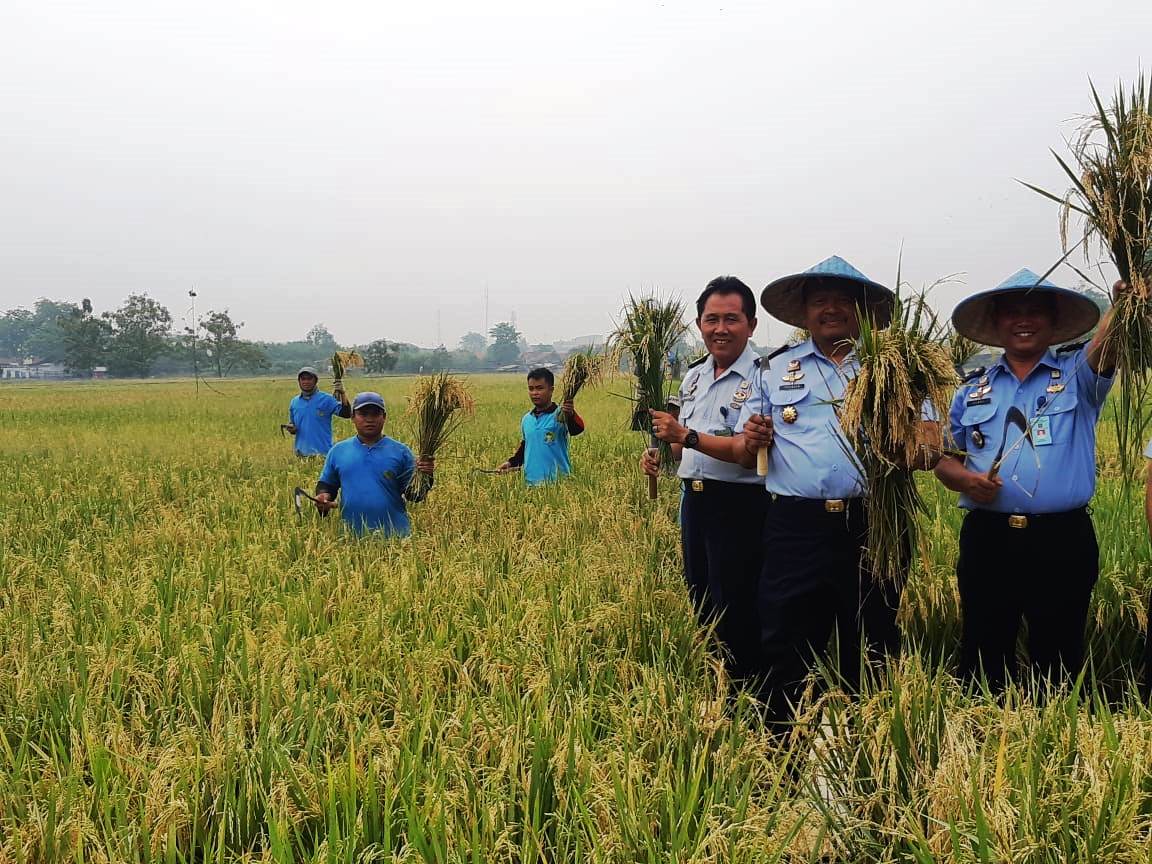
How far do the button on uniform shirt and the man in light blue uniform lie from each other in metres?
2.70

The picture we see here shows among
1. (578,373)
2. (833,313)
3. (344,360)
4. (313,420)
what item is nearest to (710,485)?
(833,313)

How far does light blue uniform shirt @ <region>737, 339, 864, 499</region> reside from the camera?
2.42 metres

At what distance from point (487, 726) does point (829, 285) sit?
2025 millimetres

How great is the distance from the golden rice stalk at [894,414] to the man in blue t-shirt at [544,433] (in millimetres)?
3367

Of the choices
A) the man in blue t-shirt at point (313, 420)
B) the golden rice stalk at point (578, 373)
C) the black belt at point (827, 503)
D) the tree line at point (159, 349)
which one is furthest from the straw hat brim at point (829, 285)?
the tree line at point (159, 349)

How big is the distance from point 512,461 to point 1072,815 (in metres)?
4.80

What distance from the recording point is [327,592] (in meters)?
3.29

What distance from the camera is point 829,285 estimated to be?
2.57m

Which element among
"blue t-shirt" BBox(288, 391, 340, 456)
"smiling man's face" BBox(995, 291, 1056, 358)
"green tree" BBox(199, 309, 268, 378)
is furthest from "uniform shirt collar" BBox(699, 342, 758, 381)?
"green tree" BBox(199, 309, 268, 378)

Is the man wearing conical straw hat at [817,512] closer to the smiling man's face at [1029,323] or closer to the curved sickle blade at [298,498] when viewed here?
the smiling man's face at [1029,323]

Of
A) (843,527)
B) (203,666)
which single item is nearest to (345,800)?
(203,666)

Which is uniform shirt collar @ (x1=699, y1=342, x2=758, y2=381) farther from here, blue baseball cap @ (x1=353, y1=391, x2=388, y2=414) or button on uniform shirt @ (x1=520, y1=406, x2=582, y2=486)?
button on uniform shirt @ (x1=520, y1=406, x2=582, y2=486)

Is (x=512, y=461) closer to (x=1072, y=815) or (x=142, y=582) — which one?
(x=142, y=582)

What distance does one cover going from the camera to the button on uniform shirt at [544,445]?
18.8ft
